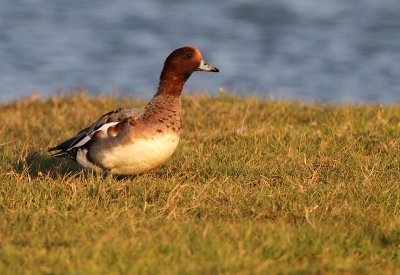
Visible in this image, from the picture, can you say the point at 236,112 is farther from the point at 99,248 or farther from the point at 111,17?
the point at 111,17

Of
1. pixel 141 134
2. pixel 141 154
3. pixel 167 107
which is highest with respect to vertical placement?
pixel 167 107

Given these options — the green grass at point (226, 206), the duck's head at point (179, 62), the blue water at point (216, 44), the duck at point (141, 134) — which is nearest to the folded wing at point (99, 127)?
the duck at point (141, 134)

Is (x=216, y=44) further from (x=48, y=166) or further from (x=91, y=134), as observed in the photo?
(x=91, y=134)

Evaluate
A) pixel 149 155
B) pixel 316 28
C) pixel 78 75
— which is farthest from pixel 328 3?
pixel 149 155

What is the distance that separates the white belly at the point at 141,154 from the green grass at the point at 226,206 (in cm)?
17

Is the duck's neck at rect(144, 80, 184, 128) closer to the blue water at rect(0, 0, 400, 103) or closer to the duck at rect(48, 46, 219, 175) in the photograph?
the duck at rect(48, 46, 219, 175)

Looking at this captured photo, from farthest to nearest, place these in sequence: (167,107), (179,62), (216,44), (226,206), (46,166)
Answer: (216,44) → (46,166) → (179,62) → (167,107) → (226,206)

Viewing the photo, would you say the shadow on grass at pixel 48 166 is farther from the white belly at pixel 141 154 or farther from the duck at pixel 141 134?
the white belly at pixel 141 154

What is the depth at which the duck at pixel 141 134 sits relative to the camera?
298 inches

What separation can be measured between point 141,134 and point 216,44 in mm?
19808

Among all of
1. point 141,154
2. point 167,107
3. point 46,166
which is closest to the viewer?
point 141,154

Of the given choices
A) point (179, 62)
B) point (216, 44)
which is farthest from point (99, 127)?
point (216, 44)

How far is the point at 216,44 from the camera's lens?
27141 millimetres

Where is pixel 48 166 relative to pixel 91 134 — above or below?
below
